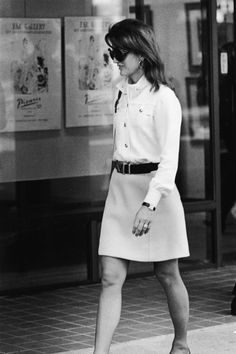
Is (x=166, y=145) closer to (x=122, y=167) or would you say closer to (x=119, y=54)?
(x=122, y=167)

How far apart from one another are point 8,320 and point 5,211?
1111 millimetres

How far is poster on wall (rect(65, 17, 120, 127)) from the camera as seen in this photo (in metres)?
8.68

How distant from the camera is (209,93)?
9453 mm

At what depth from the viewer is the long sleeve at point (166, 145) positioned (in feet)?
18.4

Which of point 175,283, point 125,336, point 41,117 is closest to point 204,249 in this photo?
point 41,117

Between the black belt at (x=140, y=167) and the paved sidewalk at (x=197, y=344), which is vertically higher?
the black belt at (x=140, y=167)

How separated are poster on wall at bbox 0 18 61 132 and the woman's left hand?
9.80 feet

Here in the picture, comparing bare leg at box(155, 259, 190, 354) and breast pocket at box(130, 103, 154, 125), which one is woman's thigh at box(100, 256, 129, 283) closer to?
bare leg at box(155, 259, 190, 354)

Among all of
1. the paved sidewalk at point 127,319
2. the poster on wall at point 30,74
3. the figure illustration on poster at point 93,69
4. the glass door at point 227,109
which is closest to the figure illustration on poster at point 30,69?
the poster on wall at point 30,74

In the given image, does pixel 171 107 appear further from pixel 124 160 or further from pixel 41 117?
pixel 41 117

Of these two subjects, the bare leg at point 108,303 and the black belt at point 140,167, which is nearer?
the bare leg at point 108,303

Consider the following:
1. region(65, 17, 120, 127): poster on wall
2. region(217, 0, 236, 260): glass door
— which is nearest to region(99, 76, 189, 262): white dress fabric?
region(65, 17, 120, 127): poster on wall

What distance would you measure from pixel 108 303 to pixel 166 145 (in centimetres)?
89

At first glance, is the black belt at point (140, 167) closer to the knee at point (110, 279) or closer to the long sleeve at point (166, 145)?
the long sleeve at point (166, 145)
